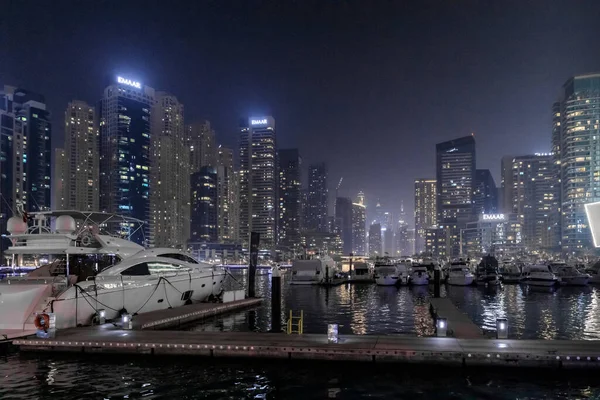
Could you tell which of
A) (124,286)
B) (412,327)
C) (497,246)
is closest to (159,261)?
(124,286)

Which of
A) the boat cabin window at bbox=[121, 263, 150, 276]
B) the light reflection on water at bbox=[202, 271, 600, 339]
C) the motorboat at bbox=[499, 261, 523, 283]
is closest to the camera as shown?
the light reflection on water at bbox=[202, 271, 600, 339]

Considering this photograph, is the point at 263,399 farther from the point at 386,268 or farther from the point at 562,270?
the point at 562,270

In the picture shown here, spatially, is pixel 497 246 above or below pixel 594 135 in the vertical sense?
below

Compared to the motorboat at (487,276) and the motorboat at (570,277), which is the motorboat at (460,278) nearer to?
the motorboat at (487,276)

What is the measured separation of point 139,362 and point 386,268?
55.4m

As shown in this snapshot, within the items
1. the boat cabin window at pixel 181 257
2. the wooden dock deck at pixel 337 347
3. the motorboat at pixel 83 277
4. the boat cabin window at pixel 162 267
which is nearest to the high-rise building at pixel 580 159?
the boat cabin window at pixel 181 257

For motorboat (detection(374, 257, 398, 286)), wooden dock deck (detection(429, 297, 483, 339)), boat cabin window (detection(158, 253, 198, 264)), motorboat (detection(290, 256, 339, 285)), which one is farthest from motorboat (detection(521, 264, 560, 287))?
boat cabin window (detection(158, 253, 198, 264))

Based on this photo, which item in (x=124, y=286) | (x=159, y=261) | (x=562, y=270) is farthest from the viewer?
(x=562, y=270)

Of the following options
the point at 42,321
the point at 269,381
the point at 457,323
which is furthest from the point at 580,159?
the point at 42,321

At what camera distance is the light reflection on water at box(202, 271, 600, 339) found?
90.4 feet

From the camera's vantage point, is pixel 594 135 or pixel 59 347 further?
pixel 594 135

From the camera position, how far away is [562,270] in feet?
220

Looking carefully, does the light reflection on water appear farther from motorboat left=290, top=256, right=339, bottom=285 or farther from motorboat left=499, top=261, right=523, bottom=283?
motorboat left=499, top=261, right=523, bottom=283

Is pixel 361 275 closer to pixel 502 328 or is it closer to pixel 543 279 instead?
pixel 543 279
